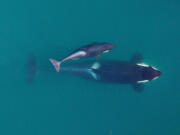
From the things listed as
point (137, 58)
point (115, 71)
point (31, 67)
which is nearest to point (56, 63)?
point (31, 67)

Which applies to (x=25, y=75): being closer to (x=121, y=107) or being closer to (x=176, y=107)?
(x=121, y=107)

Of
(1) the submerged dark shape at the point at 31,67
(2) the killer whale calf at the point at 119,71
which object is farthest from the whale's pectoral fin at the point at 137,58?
(1) the submerged dark shape at the point at 31,67

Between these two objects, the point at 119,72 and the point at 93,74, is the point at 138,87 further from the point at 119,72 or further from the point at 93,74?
the point at 93,74

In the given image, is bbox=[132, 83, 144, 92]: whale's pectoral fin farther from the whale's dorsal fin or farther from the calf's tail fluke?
the calf's tail fluke

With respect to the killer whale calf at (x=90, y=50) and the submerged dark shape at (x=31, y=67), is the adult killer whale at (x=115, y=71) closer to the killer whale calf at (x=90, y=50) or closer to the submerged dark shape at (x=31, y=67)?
the submerged dark shape at (x=31, y=67)

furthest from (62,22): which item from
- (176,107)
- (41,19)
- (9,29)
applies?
(176,107)

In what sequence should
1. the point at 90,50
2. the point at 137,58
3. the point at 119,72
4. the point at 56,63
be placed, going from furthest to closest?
the point at 137,58
the point at 119,72
the point at 56,63
the point at 90,50
